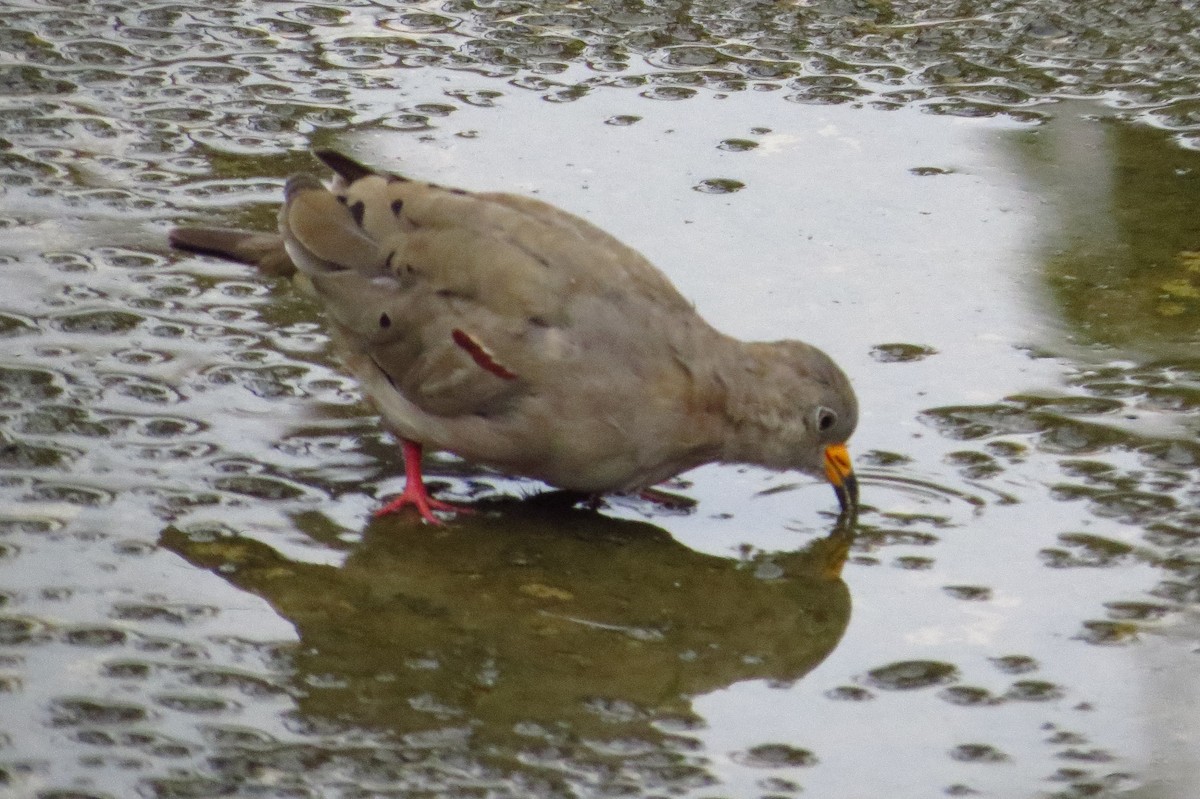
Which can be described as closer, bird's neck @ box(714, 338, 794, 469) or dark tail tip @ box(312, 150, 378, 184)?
bird's neck @ box(714, 338, 794, 469)

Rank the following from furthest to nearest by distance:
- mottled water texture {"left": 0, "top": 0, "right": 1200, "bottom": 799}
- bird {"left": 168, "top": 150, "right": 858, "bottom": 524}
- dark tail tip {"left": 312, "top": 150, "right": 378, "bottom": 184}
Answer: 1. dark tail tip {"left": 312, "top": 150, "right": 378, "bottom": 184}
2. bird {"left": 168, "top": 150, "right": 858, "bottom": 524}
3. mottled water texture {"left": 0, "top": 0, "right": 1200, "bottom": 799}

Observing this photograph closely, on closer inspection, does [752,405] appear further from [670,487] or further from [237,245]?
[237,245]

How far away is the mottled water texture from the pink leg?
0.06 m

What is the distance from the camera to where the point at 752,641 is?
16.0 ft

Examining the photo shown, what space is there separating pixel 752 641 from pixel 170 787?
158 cm

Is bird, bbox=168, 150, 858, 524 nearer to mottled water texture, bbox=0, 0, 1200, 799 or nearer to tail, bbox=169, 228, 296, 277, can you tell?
mottled water texture, bbox=0, 0, 1200, 799

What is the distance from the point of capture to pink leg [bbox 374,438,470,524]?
5.40 m

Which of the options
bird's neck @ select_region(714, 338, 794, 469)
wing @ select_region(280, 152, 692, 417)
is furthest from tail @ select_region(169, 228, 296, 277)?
bird's neck @ select_region(714, 338, 794, 469)

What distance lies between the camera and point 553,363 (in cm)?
524

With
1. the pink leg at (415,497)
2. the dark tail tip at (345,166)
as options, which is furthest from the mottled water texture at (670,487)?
the dark tail tip at (345,166)

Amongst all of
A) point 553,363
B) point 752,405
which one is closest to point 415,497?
point 553,363

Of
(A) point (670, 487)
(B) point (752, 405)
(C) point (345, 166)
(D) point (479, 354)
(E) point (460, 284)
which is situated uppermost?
(C) point (345, 166)

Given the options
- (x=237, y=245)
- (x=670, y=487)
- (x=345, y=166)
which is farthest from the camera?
(x=237, y=245)

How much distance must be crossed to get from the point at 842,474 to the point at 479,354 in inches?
43.1
